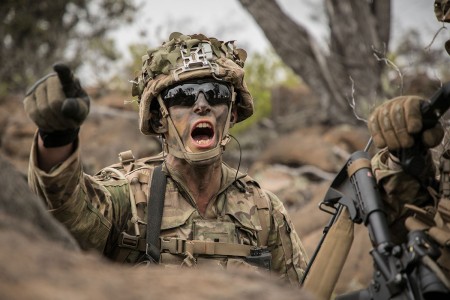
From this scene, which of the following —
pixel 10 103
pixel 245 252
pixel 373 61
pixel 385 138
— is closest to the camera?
pixel 385 138

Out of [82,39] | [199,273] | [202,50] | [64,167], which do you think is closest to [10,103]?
[82,39]

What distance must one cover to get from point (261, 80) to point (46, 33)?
22.5 ft

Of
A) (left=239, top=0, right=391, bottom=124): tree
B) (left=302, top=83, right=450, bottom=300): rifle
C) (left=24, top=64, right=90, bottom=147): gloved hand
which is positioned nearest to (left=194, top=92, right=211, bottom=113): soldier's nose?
(left=302, top=83, right=450, bottom=300): rifle


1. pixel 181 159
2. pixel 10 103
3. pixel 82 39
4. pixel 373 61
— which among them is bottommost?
pixel 181 159

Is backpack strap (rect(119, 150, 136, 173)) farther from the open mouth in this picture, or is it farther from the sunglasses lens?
the sunglasses lens

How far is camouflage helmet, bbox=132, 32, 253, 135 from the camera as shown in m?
5.14

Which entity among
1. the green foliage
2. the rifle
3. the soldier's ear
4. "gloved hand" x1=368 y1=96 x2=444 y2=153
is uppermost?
the green foliage

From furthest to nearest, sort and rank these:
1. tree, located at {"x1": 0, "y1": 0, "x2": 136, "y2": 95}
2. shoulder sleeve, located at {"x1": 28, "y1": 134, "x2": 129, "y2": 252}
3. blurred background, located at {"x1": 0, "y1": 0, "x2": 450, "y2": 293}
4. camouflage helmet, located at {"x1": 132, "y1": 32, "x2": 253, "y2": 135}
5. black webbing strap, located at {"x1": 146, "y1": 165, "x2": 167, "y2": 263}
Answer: tree, located at {"x1": 0, "y1": 0, "x2": 136, "y2": 95}
blurred background, located at {"x1": 0, "y1": 0, "x2": 450, "y2": 293}
camouflage helmet, located at {"x1": 132, "y1": 32, "x2": 253, "y2": 135}
black webbing strap, located at {"x1": 146, "y1": 165, "x2": 167, "y2": 263}
shoulder sleeve, located at {"x1": 28, "y1": 134, "x2": 129, "y2": 252}

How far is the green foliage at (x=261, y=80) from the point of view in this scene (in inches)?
684

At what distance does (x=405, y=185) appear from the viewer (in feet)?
13.6

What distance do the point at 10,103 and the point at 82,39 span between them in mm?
Answer: 4150

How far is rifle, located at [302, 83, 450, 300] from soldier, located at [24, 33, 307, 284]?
37.2 inches

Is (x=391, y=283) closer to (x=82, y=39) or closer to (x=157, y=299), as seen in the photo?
(x=157, y=299)

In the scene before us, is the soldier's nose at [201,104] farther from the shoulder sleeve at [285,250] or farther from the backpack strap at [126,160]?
the shoulder sleeve at [285,250]
